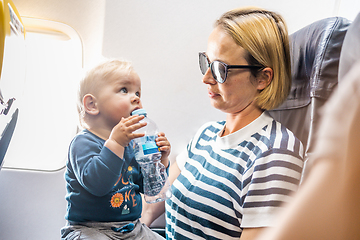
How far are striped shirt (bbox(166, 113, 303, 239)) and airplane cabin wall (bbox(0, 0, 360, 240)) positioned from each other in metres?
0.38

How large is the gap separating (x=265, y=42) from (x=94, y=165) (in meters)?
0.73

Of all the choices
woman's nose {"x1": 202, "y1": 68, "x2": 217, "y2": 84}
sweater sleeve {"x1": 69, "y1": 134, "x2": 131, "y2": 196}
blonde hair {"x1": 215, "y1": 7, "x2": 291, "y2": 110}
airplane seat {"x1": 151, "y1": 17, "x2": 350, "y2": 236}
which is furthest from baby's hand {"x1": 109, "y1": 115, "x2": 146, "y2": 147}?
airplane seat {"x1": 151, "y1": 17, "x2": 350, "y2": 236}

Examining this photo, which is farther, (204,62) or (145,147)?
(204,62)

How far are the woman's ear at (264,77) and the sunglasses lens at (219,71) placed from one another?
0.14m

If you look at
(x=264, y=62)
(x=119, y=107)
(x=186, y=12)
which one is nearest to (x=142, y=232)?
(x=119, y=107)

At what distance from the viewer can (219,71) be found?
37.4 inches

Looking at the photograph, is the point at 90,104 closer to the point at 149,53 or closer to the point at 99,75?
the point at 99,75

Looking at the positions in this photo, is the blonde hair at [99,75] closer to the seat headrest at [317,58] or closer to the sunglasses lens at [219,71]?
the sunglasses lens at [219,71]

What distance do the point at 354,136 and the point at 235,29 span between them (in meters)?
0.66

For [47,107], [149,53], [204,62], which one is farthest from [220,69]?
[47,107]

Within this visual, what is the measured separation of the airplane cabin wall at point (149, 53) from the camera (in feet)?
4.21

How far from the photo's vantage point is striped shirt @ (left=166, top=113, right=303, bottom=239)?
819 mm

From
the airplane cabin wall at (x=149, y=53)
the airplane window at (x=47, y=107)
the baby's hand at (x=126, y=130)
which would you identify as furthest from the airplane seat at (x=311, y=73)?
the airplane window at (x=47, y=107)

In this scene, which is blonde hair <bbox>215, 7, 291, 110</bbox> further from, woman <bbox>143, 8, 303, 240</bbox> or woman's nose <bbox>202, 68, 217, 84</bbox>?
woman's nose <bbox>202, 68, 217, 84</bbox>
